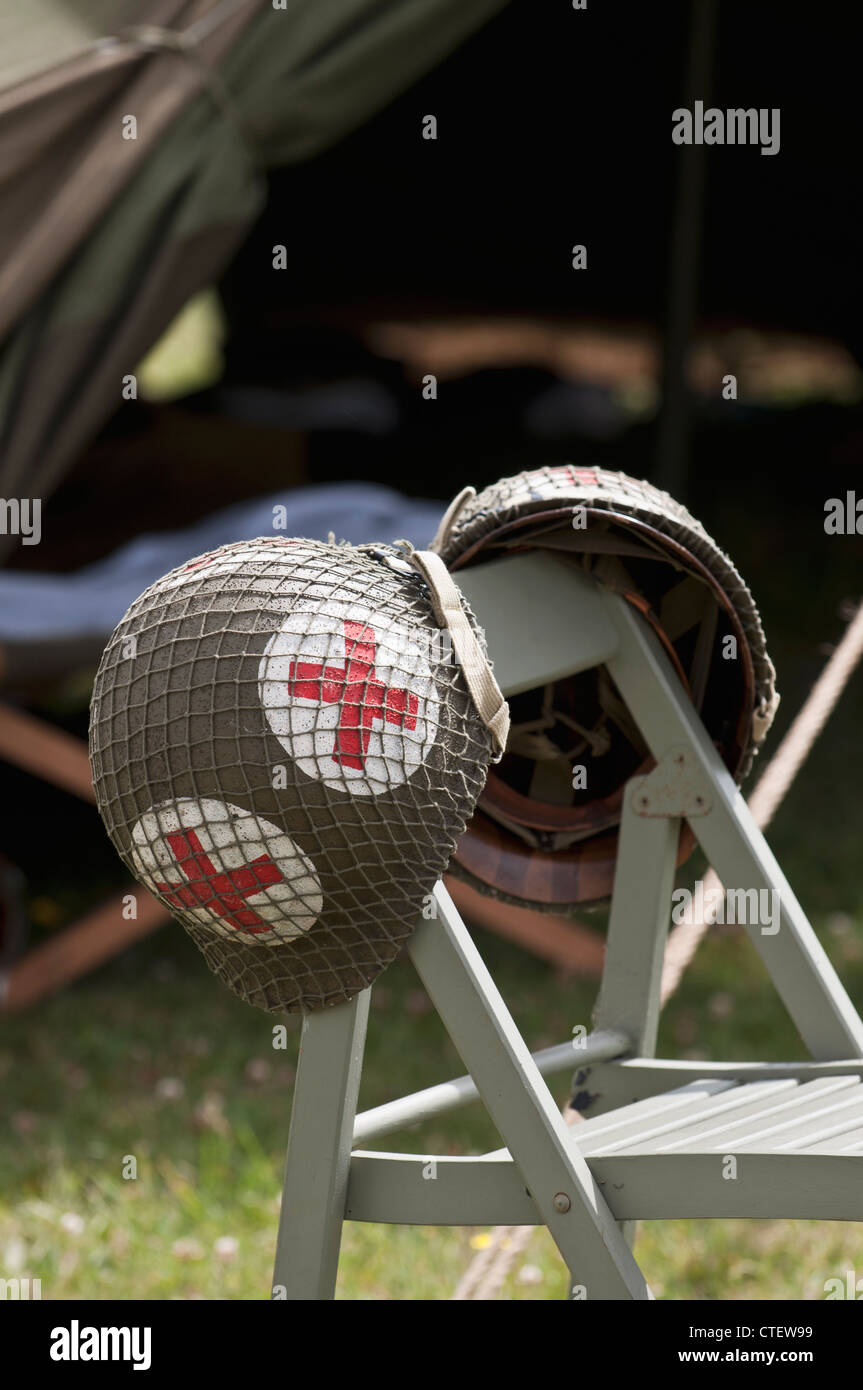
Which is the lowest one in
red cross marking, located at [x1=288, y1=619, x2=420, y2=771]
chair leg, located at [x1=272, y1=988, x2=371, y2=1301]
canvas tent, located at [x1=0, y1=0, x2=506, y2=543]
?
chair leg, located at [x1=272, y1=988, x2=371, y2=1301]

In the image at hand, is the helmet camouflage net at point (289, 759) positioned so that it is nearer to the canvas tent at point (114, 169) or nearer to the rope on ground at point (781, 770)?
the rope on ground at point (781, 770)

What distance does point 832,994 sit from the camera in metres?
1.52

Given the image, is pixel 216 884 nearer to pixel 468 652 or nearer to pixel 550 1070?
pixel 468 652

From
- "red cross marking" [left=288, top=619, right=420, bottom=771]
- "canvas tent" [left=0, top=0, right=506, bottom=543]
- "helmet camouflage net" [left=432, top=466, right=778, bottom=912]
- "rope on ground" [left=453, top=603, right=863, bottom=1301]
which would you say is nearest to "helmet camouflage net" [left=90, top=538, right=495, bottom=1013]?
"red cross marking" [left=288, top=619, right=420, bottom=771]

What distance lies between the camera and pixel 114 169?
9.86 ft

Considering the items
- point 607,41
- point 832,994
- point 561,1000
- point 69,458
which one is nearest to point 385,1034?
point 561,1000

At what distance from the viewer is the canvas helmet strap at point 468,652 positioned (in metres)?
1.21

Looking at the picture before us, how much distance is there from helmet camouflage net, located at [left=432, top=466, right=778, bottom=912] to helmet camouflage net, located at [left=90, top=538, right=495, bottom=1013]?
23 centimetres

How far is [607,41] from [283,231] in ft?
7.50

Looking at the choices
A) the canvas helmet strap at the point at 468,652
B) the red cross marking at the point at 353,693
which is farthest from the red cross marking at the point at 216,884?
the canvas helmet strap at the point at 468,652

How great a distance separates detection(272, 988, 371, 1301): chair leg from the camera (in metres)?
1.22

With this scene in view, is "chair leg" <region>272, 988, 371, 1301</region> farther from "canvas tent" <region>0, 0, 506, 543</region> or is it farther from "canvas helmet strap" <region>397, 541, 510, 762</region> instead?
"canvas tent" <region>0, 0, 506, 543</region>

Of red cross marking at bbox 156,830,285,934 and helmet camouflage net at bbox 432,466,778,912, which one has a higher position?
helmet camouflage net at bbox 432,466,778,912

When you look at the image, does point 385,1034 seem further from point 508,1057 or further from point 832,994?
point 508,1057
